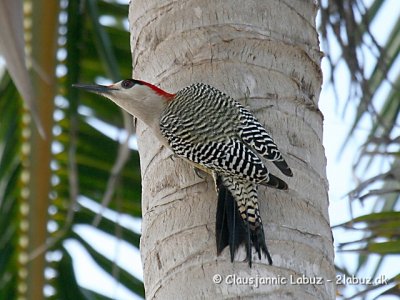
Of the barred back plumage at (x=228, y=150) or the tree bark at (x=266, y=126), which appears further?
the barred back plumage at (x=228, y=150)

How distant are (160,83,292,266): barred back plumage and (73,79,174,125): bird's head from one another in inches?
1.9

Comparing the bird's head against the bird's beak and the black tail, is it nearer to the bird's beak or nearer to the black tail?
the bird's beak

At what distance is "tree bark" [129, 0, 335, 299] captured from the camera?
2387 mm

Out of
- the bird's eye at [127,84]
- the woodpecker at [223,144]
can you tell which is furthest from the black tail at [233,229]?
the bird's eye at [127,84]

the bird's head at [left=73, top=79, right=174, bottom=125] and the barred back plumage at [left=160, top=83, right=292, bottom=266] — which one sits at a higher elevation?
the bird's head at [left=73, top=79, right=174, bottom=125]

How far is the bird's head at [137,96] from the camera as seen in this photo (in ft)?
10.7

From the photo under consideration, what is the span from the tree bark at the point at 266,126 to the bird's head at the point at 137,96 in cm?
14

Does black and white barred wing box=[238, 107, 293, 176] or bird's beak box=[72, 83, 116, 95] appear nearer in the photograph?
black and white barred wing box=[238, 107, 293, 176]

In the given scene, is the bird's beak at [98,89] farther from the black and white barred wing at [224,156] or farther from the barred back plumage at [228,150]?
the black and white barred wing at [224,156]

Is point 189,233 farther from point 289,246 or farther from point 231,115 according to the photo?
point 231,115
